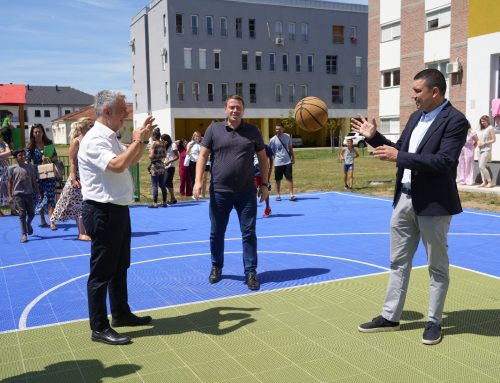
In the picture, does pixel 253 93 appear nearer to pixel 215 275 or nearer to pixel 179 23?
pixel 179 23

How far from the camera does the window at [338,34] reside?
58.3 m

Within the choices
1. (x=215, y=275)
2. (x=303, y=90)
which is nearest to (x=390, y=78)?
(x=303, y=90)

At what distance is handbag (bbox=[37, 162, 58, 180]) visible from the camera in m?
10.7

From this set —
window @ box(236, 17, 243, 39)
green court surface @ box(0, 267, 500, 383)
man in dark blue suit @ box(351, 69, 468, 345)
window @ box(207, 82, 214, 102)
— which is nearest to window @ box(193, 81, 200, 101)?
window @ box(207, 82, 214, 102)

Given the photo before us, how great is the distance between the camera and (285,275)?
7.32 metres

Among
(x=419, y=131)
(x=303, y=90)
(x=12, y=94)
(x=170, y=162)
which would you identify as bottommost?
(x=170, y=162)

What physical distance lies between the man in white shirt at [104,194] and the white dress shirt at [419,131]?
2283mm

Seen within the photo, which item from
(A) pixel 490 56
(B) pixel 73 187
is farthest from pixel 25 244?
(A) pixel 490 56

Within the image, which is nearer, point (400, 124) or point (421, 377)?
point (421, 377)

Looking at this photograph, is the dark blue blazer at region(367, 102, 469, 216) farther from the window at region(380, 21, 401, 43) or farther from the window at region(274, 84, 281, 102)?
the window at region(274, 84, 281, 102)

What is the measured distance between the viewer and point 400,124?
3266 cm

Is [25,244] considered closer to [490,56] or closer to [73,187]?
[73,187]

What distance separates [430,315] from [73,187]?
6.77m

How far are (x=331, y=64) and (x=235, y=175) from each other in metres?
54.3
